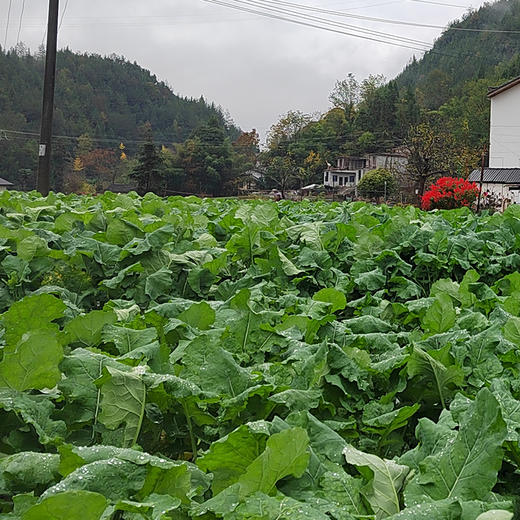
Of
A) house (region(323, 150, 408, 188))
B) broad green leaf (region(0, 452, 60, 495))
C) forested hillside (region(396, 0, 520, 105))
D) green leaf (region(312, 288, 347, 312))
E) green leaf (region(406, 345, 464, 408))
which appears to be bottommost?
broad green leaf (region(0, 452, 60, 495))

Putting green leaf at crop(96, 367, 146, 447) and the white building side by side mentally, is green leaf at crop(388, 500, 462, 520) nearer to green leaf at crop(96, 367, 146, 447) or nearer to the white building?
green leaf at crop(96, 367, 146, 447)

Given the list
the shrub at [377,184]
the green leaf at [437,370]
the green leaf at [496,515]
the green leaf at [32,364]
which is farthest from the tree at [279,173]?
the green leaf at [496,515]

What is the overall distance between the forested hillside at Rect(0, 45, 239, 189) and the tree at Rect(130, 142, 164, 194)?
A: 8.01 meters

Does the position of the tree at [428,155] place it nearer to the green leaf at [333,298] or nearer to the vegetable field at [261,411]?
the green leaf at [333,298]

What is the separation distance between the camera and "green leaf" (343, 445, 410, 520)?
125 centimetres

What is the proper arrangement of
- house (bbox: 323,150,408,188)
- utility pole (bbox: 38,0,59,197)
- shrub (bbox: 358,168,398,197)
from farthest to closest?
house (bbox: 323,150,408,188)
shrub (bbox: 358,168,398,197)
utility pole (bbox: 38,0,59,197)

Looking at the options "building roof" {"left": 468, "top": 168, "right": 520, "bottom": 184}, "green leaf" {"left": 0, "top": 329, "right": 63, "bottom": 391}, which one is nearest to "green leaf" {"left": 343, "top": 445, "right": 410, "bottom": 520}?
"green leaf" {"left": 0, "top": 329, "right": 63, "bottom": 391}

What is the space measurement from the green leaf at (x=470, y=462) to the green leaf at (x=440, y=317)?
94cm

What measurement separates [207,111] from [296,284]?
90.8 meters

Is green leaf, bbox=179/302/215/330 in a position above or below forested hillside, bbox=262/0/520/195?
below

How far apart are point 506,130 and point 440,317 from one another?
5406cm

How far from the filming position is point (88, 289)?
147 inches

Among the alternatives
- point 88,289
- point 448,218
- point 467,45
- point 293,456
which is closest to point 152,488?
point 293,456

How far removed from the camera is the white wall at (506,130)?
169ft
